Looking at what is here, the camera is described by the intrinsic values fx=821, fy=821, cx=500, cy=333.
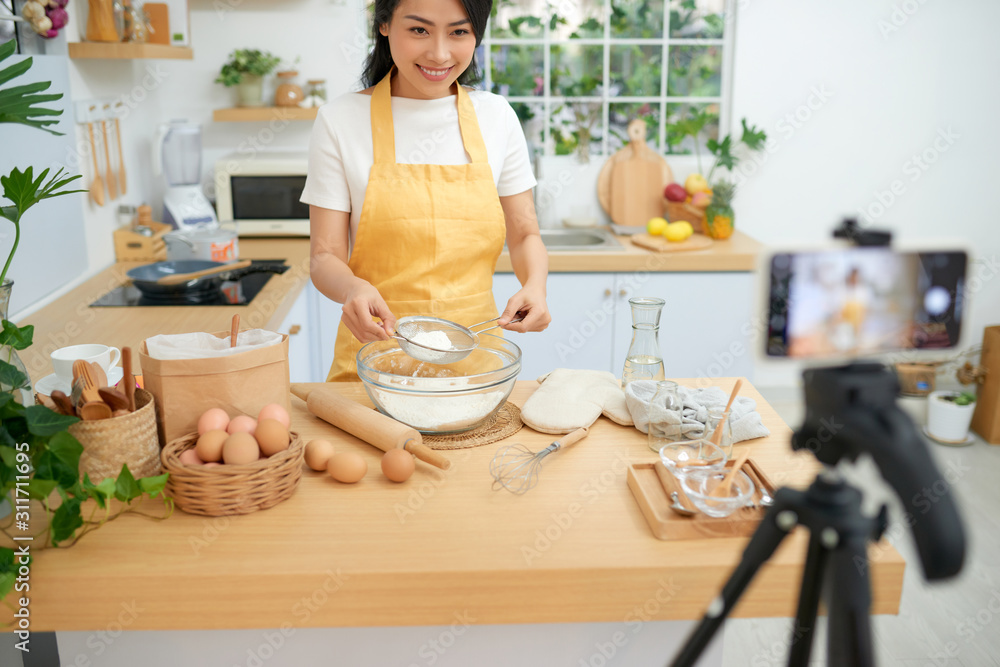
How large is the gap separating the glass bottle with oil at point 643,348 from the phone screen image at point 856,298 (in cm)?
80

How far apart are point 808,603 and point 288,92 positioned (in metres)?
2.97

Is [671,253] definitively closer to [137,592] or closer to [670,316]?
→ [670,316]

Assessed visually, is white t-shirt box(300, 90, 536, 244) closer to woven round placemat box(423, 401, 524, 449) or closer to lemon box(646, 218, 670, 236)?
woven round placemat box(423, 401, 524, 449)

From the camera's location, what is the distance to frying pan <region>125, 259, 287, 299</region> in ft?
7.55

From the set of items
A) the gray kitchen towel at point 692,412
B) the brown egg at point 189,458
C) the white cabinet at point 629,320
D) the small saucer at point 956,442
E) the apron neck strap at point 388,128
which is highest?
the apron neck strap at point 388,128

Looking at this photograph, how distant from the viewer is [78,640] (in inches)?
45.5

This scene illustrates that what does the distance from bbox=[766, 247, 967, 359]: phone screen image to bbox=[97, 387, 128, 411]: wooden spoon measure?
85 centimetres

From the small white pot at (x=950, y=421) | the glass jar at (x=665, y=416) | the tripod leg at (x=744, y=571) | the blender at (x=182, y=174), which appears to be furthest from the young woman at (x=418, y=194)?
the small white pot at (x=950, y=421)

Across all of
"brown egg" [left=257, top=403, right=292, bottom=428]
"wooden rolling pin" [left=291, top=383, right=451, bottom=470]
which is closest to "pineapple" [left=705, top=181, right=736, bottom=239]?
"wooden rolling pin" [left=291, top=383, right=451, bottom=470]

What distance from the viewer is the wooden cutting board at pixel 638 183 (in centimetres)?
339

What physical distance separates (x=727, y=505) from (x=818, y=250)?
0.56 meters

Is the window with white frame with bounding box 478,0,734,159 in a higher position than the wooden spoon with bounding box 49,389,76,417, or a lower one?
higher

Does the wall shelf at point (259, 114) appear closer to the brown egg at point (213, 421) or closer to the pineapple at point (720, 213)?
the pineapple at point (720, 213)

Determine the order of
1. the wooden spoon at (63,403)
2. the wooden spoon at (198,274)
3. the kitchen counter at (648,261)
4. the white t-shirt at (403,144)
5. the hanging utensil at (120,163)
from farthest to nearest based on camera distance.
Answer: the kitchen counter at (648,261)
the hanging utensil at (120,163)
the wooden spoon at (198,274)
the white t-shirt at (403,144)
the wooden spoon at (63,403)
